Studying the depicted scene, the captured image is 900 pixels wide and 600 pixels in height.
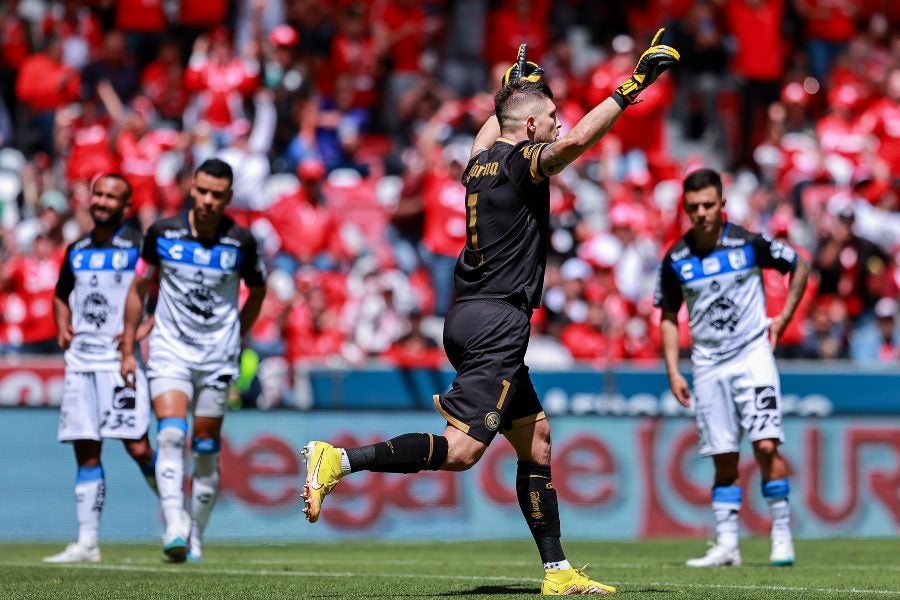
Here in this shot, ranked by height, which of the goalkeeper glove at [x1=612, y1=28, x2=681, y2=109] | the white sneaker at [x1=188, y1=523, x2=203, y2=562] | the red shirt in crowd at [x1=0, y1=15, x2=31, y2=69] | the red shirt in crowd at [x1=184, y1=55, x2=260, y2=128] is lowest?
the white sneaker at [x1=188, y1=523, x2=203, y2=562]

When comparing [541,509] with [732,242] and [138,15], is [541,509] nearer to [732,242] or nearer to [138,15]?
[732,242]

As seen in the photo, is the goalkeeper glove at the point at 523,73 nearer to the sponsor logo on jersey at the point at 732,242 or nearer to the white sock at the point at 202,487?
the sponsor logo on jersey at the point at 732,242

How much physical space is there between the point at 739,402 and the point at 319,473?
4241 millimetres

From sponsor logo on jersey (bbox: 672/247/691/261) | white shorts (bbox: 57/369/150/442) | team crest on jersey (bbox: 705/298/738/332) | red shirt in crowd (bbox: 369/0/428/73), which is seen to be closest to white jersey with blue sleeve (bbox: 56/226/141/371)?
white shorts (bbox: 57/369/150/442)

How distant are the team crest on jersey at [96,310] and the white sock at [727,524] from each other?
4.56m

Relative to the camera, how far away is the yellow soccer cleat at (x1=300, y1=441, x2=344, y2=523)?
7.73 m

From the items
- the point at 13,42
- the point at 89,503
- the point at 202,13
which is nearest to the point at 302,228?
the point at 202,13

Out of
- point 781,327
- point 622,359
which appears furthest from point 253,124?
point 781,327

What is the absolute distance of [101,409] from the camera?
38.4 ft

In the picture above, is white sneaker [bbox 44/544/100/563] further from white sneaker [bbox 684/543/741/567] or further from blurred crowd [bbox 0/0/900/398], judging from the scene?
blurred crowd [bbox 0/0/900/398]

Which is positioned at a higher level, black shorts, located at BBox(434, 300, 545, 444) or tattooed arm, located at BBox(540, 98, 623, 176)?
tattooed arm, located at BBox(540, 98, 623, 176)

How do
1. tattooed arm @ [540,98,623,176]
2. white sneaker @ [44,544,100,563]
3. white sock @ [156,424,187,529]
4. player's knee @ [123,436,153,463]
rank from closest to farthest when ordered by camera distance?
tattooed arm @ [540,98,623,176] → white sock @ [156,424,187,529] → white sneaker @ [44,544,100,563] → player's knee @ [123,436,153,463]

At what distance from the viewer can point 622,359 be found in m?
17.6

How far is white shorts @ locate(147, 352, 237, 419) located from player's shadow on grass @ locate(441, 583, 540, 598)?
289 centimetres
